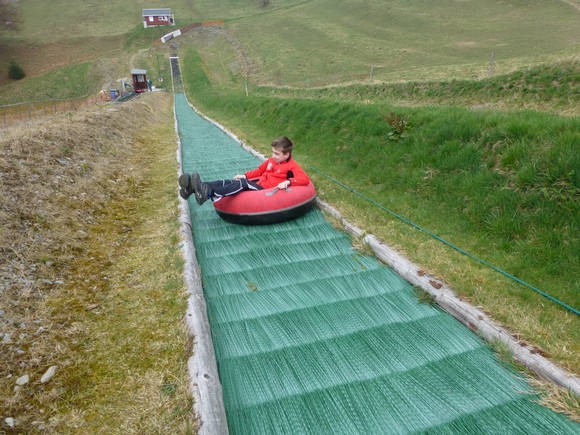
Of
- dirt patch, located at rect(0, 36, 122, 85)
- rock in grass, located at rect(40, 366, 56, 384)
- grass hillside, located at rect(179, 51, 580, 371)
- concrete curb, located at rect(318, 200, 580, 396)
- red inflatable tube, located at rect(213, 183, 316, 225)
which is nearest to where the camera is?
concrete curb, located at rect(318, 200, 580, 396)

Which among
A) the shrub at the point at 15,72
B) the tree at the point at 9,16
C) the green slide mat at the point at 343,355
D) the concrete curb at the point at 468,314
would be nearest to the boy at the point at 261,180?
the green slide mat at the point at 343,355

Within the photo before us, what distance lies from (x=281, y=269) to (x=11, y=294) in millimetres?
2693

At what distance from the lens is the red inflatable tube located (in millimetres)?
5188

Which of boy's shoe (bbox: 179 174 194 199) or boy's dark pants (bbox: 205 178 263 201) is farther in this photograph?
boy's dark pants (bbox: 205 178 263 201)

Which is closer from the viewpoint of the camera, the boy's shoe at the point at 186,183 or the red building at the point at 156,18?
the boy's shoe at the point at 186,183

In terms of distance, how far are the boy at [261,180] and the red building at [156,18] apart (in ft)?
209

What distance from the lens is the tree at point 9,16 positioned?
196 feet

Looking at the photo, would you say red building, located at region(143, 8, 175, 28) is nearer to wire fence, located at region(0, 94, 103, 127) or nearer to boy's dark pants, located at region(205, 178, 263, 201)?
wire fence, located at region(0, 94, 103, 127)

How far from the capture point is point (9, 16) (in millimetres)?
63312

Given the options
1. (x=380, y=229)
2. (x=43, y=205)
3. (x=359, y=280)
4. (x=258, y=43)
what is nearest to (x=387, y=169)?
(x=380, y=229)

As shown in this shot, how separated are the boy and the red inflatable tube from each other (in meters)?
0.11

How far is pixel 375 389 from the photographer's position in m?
2.67

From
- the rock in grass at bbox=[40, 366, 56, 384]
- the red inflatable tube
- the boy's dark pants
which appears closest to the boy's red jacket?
the red inflatable tube

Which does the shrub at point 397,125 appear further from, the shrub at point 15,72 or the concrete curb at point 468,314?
the shrub at point 15,72
